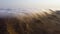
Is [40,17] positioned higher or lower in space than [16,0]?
lower

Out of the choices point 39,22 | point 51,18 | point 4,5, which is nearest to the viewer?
point 39,22

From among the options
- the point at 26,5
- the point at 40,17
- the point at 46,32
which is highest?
the point at 26,5

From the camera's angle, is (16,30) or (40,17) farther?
(40,17)

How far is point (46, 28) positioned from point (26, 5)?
1104 millimetres

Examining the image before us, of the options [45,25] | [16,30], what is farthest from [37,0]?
[16,30]

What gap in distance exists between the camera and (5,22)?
2.77 ft

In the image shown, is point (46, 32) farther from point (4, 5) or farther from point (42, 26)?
point (4, 5)

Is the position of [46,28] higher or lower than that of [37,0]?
lower

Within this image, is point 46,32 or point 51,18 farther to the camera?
point 51,18

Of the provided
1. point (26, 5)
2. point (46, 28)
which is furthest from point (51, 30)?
point (26, 5)

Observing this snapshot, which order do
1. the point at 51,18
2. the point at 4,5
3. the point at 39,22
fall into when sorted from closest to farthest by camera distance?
1. the point at 39,22
2. the point at 51,18
3. the point at 4,5

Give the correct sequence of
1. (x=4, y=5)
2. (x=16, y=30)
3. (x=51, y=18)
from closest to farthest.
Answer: (x=16, y=30), (x=51, y=18), (x=4, y=5)

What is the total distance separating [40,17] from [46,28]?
0.17m

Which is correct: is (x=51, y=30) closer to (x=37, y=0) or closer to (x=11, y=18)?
(x=11, y=18)
